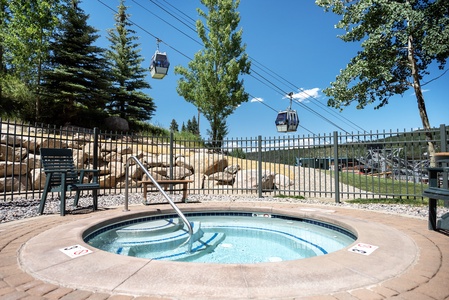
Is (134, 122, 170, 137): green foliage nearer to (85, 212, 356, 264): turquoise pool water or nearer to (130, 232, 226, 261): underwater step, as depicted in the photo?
(85, 212, 356, 264): turquoise pool water

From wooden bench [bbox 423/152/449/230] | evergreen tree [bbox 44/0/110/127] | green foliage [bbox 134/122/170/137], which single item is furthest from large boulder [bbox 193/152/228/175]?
green foliage [bbox 134/122/170/137]

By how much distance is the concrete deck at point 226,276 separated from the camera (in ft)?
5.82

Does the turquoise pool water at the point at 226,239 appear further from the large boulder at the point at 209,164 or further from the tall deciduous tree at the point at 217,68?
the tall deciduous tree at the point at 217,68

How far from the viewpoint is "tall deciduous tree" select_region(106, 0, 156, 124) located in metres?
20.5

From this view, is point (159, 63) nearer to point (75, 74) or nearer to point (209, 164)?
point (209, 164)

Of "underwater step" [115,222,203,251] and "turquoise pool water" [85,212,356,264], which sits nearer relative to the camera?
"turquoise pool water" [85,212,356,264]

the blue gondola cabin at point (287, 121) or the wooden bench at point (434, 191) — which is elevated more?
the blue gondola cabin at point (287, 121)

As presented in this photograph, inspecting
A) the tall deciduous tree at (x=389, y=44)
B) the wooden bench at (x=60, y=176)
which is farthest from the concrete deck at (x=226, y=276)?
the tall deciduous tree at (x=389, y=44)

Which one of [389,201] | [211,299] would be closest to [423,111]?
[389,201]

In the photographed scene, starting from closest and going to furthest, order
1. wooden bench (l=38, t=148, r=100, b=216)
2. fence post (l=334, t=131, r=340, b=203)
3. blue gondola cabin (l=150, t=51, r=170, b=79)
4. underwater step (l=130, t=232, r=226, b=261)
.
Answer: underwater step (l=130, t=232, r=226, b=261)
wooden bench (l=38, t=148, r=100, b=216)
fence post (l=334, t=131, r=340, b=203)
blue gondola cabin (l=150, t=51, r=170, b=79)

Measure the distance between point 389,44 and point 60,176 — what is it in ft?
46.4

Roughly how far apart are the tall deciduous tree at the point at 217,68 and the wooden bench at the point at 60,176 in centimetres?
1255

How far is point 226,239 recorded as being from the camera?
416 centimetres

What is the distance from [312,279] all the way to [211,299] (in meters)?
0.81
